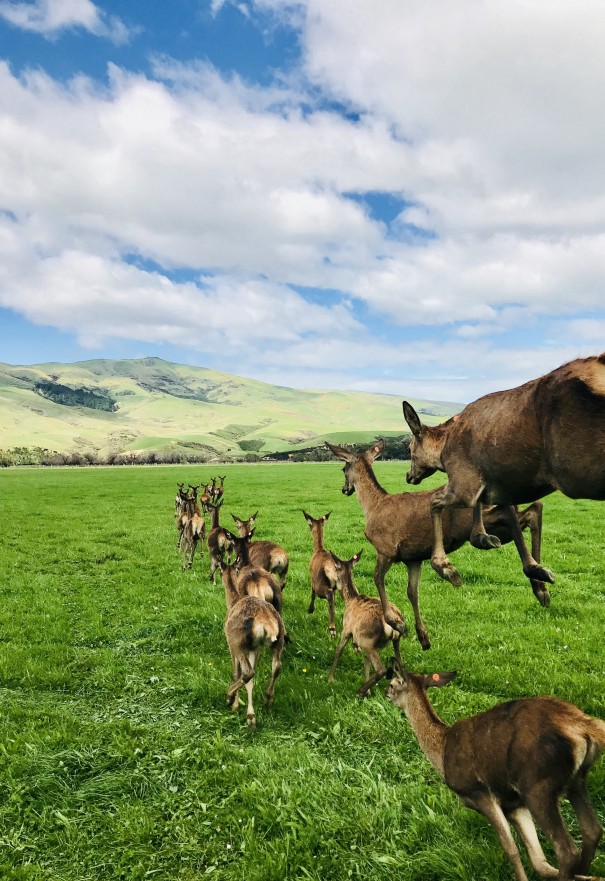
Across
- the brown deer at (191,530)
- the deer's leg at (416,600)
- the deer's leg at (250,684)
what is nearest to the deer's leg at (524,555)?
the deer's leg at (416,600)

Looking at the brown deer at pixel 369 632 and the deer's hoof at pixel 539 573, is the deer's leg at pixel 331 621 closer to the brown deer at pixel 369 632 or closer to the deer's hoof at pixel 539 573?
the brown deer at pixel 369 632

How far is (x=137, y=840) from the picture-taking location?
4688mm

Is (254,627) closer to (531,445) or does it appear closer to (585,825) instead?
(585,825)

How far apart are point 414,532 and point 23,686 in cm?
639

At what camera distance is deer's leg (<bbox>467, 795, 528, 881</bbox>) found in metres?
3.68

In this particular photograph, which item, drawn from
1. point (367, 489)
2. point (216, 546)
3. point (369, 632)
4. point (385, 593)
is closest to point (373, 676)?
point (369, 632)

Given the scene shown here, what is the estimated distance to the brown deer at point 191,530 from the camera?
16.3m

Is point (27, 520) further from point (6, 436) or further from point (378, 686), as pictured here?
point (6, 436)

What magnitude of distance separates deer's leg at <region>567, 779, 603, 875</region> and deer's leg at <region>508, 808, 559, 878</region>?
19 cm

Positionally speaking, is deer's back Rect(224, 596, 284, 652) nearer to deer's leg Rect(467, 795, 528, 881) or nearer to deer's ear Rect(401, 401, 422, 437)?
deer's leg Rect(467, 795, 528, 881)

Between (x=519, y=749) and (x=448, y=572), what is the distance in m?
1.34

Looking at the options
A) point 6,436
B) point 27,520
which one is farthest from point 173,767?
point 6,436

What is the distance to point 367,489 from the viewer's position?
7562 millimetres

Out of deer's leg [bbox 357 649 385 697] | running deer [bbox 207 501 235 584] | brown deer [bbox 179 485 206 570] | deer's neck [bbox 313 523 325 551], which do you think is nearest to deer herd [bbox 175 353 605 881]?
deer's leg [bbox 357 649 385 697]
